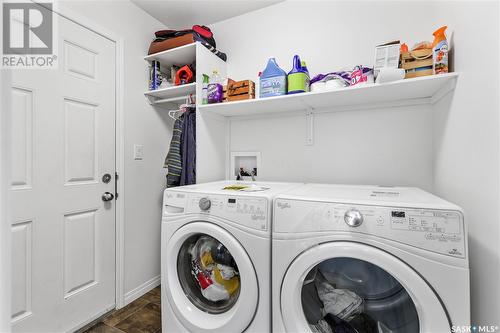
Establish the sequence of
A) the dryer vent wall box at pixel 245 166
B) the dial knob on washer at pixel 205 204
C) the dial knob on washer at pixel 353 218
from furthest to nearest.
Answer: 1. the dryer vent wall box at pixel 245 166
2. the dial knob on washer at pixel 205 204
3. the dial knob on washer at pixel 353 218

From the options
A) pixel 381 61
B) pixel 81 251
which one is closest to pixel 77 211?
pixel 81 251

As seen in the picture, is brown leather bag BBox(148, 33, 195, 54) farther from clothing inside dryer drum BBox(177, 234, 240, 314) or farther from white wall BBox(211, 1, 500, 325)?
clothing inside dryer drum BBox(177, 234, 240, 314)

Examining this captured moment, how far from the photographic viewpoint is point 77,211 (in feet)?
5.14

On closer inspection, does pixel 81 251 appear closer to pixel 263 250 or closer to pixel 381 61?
pixel 263 250

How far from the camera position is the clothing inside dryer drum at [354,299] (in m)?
0.93

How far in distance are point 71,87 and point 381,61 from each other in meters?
1.88

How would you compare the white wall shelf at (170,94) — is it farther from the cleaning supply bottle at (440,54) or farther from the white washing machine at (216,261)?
the cleaning supply bottle at (440,54)

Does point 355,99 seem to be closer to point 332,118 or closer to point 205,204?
point 332,118

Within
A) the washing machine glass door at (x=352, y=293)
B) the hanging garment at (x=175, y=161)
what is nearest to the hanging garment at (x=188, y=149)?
the hanging garment at (x=175, y=161)

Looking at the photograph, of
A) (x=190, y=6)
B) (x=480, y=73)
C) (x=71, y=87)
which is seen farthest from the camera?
(x=190, y=6)

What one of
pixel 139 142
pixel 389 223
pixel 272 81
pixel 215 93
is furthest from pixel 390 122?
pixel 139 142

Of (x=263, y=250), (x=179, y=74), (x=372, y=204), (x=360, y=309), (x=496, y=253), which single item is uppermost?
(x=179, y=74)

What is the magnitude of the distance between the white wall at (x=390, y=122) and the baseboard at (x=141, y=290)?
140 cm

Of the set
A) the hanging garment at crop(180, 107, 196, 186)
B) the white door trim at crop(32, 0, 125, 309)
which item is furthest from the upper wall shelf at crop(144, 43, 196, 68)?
the hanging garment at crop(180, 107, 196, 186)
